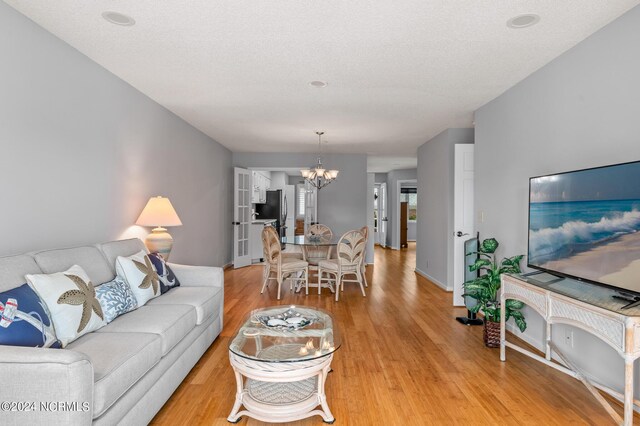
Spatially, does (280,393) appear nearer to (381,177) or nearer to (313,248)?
(313,248)

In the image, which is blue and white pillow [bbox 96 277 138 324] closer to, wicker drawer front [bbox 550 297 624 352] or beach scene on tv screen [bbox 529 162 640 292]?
wicker drawer front [bbox 550 297 624 352]

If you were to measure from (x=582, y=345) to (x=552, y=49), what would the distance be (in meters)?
2.31

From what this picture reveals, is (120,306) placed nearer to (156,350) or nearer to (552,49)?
(156,350)

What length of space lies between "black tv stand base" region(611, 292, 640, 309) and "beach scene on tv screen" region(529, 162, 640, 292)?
0.06 metres

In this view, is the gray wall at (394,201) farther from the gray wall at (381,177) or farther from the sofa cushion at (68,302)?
the sofa cushion at (68,302)

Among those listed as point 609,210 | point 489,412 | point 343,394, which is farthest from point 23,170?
point 609,210

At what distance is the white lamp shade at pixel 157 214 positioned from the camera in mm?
3828

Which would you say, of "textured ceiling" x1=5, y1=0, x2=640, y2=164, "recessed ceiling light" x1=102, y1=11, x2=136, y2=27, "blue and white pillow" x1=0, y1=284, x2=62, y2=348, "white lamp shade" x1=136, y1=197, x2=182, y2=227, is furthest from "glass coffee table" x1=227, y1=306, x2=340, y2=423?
"recessed ceiling light" x1=102, y1=11, x2=136, y2=27

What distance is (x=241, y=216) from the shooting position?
7.68 m

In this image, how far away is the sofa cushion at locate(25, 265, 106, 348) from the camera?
190 centimetres

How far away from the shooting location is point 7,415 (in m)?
1.41

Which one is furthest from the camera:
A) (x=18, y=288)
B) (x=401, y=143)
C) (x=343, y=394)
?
(x=401, y=143)

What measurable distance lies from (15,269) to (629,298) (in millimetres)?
3462

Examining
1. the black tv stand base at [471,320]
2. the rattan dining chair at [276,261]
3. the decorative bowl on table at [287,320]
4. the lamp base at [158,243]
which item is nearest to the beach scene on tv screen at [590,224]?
the black tv stand base at [471,320]
